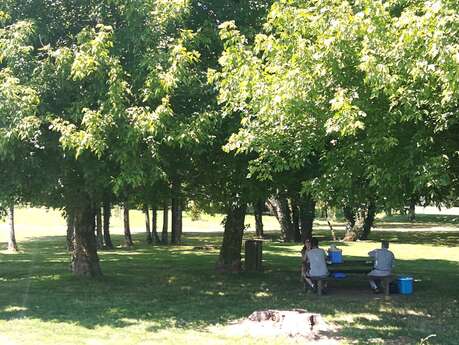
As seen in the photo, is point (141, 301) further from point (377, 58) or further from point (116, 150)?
point (377, 58)

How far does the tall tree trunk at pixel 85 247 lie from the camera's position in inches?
660

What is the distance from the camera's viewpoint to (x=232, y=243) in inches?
736

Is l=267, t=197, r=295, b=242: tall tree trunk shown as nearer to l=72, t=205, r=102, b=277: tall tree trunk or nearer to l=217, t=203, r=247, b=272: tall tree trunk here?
l=217, t=203, r=247, b=272: tall tree trunk

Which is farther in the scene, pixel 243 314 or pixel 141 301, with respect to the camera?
pixel 141 301

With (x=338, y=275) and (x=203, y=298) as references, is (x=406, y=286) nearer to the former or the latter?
(x=338, y=275)

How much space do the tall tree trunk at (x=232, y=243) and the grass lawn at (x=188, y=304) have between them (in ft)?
1.69

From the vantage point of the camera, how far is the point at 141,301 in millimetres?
13211

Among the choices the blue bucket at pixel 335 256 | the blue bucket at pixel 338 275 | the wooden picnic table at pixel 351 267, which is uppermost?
the blue bucket at pixel 335 256

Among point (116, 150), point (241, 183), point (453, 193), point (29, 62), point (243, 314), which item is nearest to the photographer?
point (116, 150)

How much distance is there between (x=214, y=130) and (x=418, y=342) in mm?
5028

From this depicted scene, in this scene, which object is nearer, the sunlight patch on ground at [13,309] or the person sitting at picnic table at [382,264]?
the sunlight patch on ground at [13,309]

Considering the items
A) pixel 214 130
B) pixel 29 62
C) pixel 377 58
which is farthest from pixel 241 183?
pixel 377 58

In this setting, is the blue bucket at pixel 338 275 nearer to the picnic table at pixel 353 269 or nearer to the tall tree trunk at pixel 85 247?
the picnic table at pixel 353 269

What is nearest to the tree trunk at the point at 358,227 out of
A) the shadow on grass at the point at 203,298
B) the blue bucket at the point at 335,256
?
the shadow on grass at the point at 203,298
